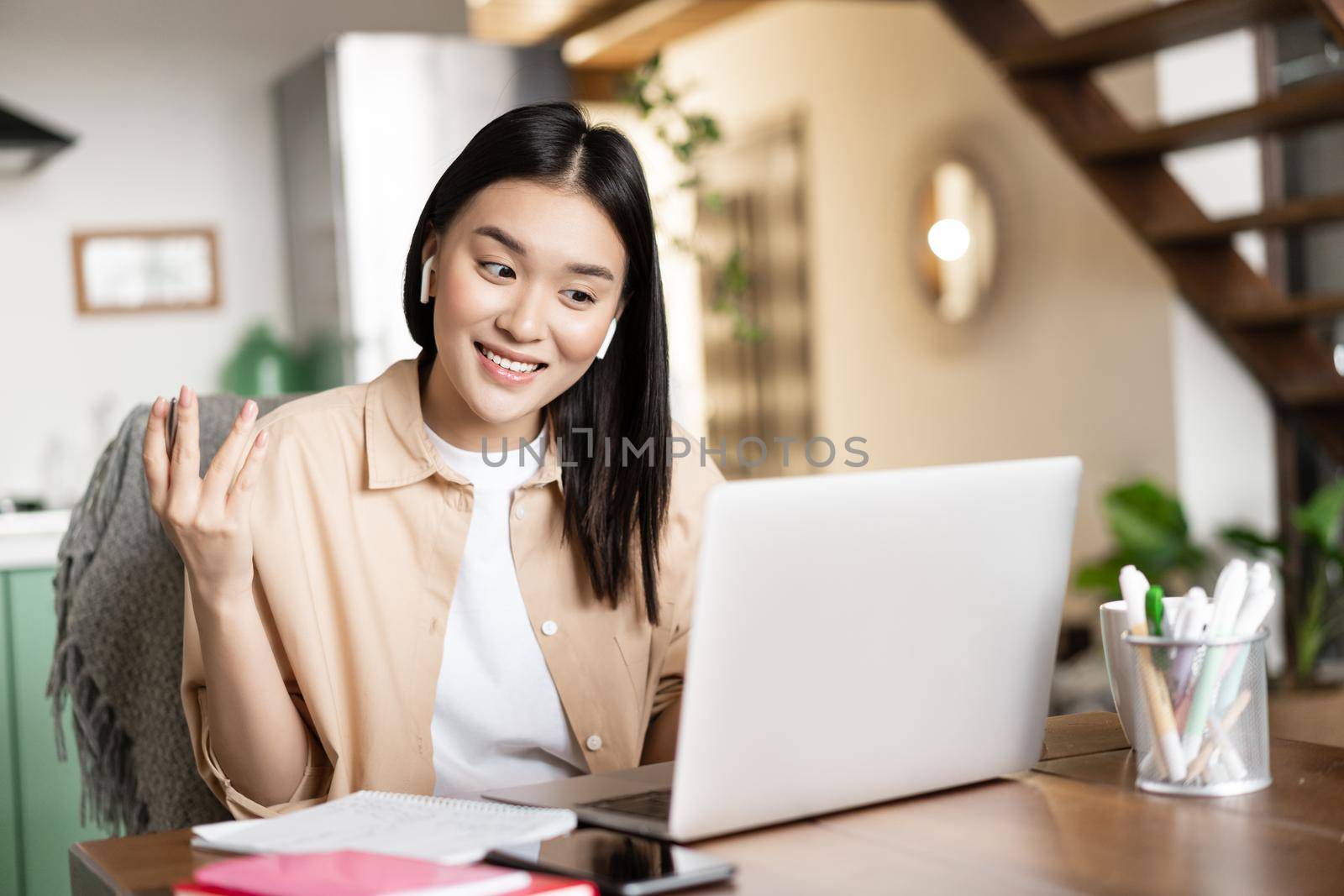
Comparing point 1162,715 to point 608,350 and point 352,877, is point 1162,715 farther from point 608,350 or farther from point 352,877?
point 608,350

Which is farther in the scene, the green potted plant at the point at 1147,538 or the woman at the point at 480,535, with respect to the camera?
the green potted plant at the point at 1147,538

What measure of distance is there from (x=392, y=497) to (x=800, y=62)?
203 inches

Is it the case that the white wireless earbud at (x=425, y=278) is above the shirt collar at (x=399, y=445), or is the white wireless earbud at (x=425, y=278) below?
above

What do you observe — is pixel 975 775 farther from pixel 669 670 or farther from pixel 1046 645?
pixel 669 670

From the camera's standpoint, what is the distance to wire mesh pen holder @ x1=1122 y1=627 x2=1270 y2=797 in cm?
112

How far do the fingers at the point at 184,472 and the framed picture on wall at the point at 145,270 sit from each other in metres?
3.25

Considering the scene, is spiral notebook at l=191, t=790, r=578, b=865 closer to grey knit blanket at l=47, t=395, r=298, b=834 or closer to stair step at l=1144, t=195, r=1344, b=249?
grey knit blanket at l=47, t=395, r=298, b=834

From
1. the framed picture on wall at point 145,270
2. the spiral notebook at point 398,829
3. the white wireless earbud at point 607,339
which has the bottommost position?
the spiral notebook at point 398,829

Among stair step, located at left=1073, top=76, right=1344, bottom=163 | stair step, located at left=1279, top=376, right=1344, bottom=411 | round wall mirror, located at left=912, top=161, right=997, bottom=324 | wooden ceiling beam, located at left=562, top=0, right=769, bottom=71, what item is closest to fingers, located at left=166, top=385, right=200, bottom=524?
stair step, located at left=1073, top=76, right=1344, bottom=163

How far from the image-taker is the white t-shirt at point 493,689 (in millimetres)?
1538

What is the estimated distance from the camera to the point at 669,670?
1643 millimetres

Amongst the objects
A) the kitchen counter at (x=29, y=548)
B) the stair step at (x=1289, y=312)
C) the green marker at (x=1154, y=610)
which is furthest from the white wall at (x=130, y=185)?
the green marker at (x=1154, y=610)

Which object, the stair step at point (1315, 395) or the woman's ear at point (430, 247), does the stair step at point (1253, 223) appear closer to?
the stair step at point (1315, 395)

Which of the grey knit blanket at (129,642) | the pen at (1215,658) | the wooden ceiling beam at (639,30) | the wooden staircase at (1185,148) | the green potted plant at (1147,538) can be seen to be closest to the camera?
the pen at (1215,658)
